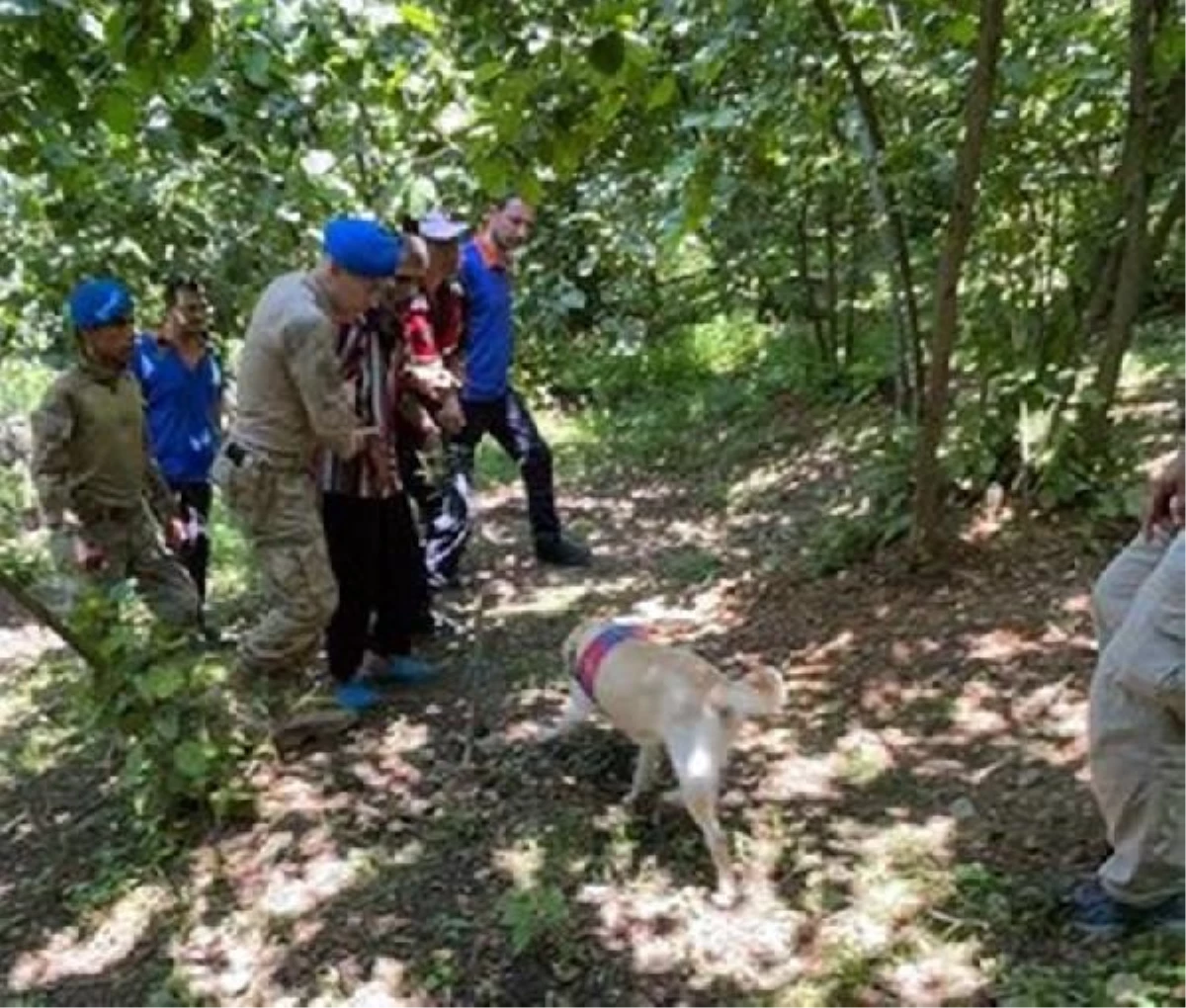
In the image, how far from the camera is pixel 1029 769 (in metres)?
4.34

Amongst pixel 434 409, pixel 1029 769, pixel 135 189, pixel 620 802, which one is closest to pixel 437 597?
pixel 434 409

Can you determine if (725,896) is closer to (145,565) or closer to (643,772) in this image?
(643,772)

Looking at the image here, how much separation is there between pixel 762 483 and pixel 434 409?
11.3ft

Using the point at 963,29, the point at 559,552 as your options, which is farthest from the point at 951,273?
the point at 559,552

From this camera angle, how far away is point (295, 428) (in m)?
4.79

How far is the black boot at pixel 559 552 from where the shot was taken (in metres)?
7.52

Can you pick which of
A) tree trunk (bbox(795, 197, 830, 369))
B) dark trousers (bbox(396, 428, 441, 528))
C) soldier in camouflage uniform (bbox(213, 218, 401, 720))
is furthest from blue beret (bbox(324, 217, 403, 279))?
tree trunk (bbox(795, 197, 830, 369))

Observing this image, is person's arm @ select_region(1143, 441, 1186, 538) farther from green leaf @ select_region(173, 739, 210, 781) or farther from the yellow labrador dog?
green leaf @ select_region(173, 739, 210, 781)

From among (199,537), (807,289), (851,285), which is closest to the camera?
(199,537)

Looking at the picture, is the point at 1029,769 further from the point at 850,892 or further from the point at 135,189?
the point at 135,189

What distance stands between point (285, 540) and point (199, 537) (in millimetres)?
1844

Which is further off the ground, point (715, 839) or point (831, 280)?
point (831, 280)

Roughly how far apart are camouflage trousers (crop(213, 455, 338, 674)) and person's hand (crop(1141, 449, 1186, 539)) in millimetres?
2636

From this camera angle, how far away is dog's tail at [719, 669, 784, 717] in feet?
12.6
